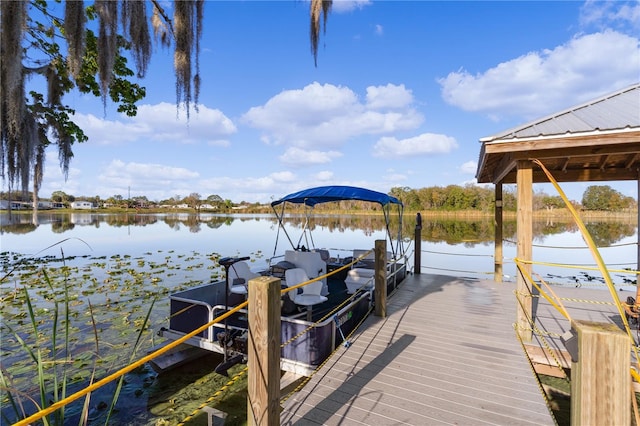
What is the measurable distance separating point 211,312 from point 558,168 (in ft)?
25.7

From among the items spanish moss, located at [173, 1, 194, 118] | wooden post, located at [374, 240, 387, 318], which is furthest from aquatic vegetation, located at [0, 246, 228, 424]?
spanish moss, located at [173, 1, 194, 118]

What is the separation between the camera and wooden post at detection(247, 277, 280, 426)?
7.30 feet

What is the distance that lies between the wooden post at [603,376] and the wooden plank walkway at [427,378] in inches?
60.5

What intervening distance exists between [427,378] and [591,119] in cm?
398

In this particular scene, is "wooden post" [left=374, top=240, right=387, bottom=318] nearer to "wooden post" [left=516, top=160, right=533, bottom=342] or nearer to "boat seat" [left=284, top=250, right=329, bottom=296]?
"boat seat" [left=284, top=250, right=329, bottom=296]

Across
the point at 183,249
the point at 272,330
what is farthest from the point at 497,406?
the point at 183,249

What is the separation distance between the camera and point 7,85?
4.18 metres

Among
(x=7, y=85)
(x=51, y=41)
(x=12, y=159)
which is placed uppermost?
(x=51, y=41)

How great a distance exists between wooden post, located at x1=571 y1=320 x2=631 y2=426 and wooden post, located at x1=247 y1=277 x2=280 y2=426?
1813 millimetres

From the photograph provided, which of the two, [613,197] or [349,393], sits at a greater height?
[613,197]

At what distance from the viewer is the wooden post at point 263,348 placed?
2225 millimetres

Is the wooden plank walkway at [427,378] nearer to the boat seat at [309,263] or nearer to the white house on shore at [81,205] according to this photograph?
the boat seat at [309,263]

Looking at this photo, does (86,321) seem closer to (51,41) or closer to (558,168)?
(51,41)

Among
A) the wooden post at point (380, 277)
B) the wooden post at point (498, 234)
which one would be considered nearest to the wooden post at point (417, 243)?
Answer: the wooden post at point (498, 234)
